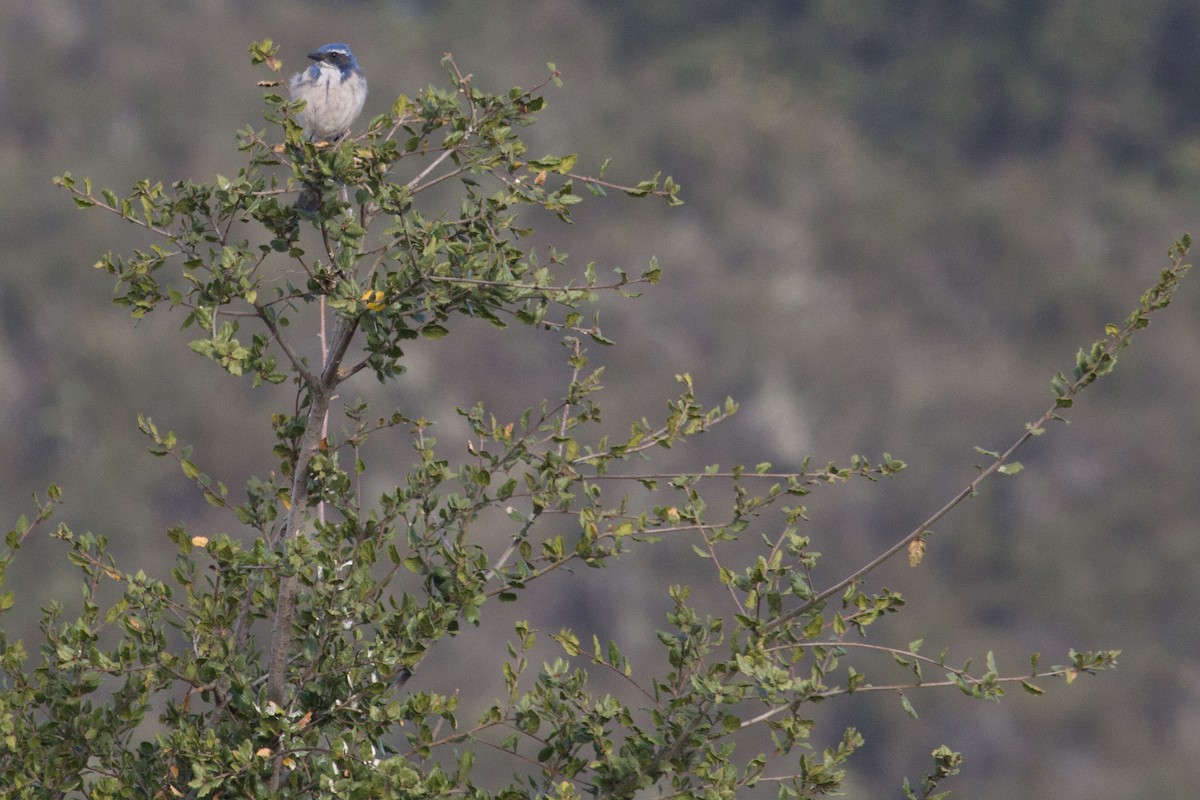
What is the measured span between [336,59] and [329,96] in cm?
40

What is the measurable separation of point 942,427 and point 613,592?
10.1m

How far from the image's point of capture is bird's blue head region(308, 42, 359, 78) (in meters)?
9.16

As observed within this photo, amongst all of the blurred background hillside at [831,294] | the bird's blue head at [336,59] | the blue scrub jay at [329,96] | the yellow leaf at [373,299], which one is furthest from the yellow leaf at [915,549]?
the blurred background hillside at [831,294]

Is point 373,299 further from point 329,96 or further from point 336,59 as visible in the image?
point 336,59

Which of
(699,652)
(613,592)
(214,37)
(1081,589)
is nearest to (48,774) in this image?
(699,652)

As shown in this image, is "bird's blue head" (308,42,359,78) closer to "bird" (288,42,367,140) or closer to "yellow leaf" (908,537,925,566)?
"bird" (288,42,367,140)

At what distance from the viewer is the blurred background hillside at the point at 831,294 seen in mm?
44531

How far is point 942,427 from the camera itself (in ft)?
161

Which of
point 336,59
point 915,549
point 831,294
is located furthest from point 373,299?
point 831,294

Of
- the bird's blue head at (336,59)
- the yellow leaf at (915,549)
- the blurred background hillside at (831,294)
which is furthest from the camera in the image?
the blurred background hillside at (831,294)

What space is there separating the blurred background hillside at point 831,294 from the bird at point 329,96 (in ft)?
98.2

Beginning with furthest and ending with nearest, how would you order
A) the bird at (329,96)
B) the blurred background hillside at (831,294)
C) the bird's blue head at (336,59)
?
→ the blurred background hillside at (831,294), the bird's blue head at (336,59), the bird at (329,96)

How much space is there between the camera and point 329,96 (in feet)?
29.5

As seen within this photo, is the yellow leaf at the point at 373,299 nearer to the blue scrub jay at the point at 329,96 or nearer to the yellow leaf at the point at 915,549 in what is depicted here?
the yellow leaf at the point at 915,549
